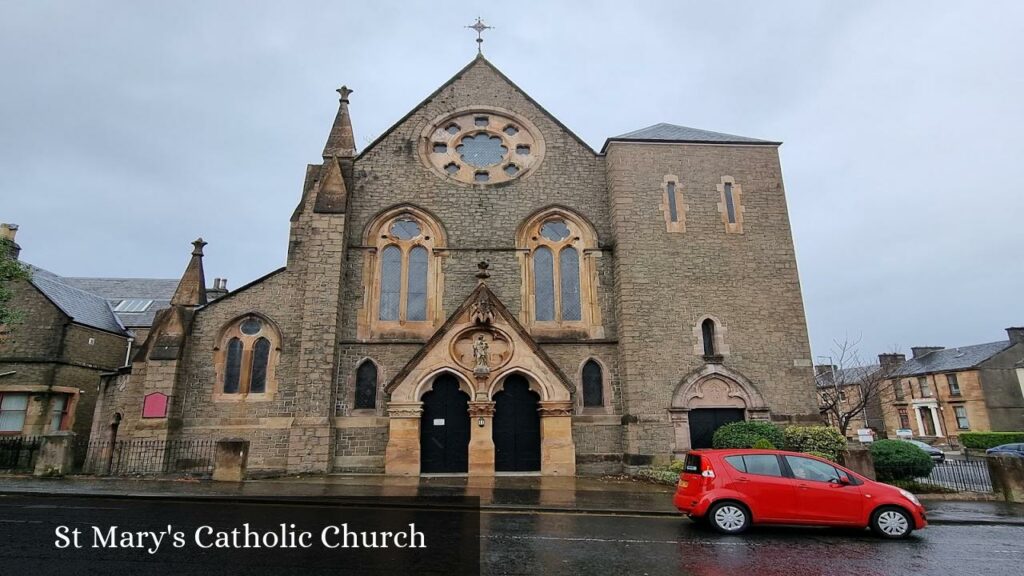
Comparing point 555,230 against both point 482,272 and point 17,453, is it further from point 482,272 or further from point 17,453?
point 17,453

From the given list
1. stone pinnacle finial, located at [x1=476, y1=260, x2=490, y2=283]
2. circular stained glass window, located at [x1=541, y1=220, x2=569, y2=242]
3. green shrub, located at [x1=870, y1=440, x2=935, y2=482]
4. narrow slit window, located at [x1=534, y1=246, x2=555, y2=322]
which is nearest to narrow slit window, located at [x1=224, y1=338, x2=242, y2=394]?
stone pinnacle finial, located at [x1=476, y1=260, x2=490, y2=283]

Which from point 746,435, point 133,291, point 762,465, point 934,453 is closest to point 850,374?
point 934,453

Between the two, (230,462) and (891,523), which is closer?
(891,523)

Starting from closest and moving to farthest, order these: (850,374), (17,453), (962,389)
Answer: (17,453)
(962,389)
(850,374)

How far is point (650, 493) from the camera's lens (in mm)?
12570

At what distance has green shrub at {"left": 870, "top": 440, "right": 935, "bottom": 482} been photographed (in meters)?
14.0

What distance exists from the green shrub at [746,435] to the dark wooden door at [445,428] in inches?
284

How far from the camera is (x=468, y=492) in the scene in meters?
12.2

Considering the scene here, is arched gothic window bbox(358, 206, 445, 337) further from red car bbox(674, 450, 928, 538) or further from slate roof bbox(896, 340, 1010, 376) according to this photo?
slate roof bbox(896, 340, 1010, 376)

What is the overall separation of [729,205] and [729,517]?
12298 millimetres

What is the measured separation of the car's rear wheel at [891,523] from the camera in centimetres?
852

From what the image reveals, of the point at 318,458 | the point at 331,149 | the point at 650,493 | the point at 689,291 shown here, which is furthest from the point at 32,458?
the point at 689,291

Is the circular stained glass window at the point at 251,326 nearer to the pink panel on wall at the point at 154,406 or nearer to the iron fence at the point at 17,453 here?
the pink panel on wall at the point at 154,406

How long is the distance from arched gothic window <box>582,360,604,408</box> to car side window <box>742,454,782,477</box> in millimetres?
8043
